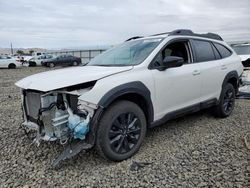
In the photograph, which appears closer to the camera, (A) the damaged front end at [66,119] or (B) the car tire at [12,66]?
(A) the damaged front end at [66,119]

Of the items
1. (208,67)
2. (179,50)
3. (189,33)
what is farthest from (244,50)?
(179,50)

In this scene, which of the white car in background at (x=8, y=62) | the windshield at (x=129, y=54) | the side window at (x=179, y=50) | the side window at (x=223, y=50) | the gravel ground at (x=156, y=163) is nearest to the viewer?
the gravel ground at (x=156, y=163)

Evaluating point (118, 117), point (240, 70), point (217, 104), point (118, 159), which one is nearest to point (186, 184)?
point (118, 159)

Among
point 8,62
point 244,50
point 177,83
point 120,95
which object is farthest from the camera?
point 8,62

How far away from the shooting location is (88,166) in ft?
11.0

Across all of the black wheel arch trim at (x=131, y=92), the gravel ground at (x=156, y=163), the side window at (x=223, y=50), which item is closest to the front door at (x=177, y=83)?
the black wheel arch trim at (x=131, y=92)

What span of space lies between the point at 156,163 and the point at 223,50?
3282 millimetres

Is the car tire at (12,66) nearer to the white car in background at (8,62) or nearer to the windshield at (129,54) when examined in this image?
the white car in background at (8,62)

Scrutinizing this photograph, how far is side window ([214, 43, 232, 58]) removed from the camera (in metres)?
5.33

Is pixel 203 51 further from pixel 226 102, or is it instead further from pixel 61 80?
pixel 61 80

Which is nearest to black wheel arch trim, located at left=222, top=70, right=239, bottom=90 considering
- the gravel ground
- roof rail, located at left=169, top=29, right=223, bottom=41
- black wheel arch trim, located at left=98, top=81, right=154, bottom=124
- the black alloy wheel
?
roof rail, located at left=169, top=29, right=223, bottom=41

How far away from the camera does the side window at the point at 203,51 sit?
4676 mm

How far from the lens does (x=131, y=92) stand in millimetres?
3383

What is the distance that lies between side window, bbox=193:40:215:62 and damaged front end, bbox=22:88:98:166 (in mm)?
2514
